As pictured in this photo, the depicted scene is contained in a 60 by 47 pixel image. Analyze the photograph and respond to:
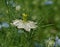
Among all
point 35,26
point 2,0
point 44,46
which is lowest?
point 44,46

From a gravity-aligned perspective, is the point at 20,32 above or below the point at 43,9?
below

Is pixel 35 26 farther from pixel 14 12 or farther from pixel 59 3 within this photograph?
pixel 59 3

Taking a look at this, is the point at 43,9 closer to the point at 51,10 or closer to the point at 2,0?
the point at 51,10

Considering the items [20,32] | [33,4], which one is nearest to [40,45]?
[20,32]

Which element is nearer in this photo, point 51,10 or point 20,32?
point 20,32

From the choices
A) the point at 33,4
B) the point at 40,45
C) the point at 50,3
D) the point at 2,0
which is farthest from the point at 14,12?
the point at 33,4

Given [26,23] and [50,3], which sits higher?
[50,3]

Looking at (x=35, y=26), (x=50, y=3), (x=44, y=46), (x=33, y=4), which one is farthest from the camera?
(x=33, y=4)

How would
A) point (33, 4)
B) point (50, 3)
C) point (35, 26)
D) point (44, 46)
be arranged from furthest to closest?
point (33, 4)
point (50, 3)
point (44, 46)
point (35, 26)

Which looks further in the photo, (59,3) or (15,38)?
(59,3)
